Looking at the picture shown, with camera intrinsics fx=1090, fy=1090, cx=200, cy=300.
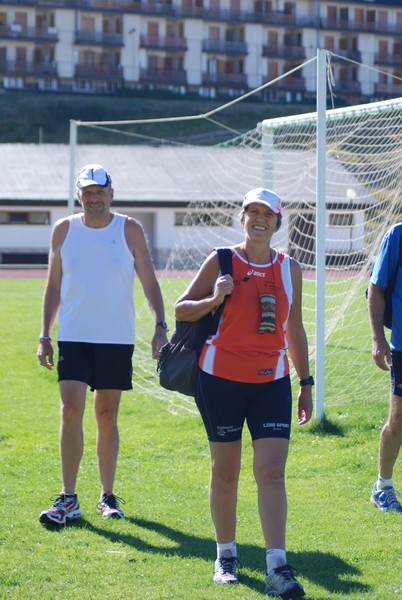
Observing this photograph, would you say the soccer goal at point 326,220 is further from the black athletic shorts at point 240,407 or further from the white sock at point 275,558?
the white sock at point 275,558

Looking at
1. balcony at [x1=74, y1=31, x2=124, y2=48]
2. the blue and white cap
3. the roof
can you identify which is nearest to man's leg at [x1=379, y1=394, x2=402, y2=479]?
the blue and white cap

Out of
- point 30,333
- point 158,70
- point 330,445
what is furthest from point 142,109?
point 330,445

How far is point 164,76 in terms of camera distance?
8988cm

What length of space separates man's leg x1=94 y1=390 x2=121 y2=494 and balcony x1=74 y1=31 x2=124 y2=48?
84522 mm

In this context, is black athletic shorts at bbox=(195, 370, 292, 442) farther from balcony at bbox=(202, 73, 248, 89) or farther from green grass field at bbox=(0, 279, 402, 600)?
balcony at bbox=(202, 73, 248, 89)

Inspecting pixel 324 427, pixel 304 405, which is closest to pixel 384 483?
pixel 304 405

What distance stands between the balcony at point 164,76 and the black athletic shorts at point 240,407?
85.9m

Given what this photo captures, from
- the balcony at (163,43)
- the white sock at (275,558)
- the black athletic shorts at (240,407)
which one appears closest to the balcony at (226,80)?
the balcony at (163,43)

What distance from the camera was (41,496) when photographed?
6.93m

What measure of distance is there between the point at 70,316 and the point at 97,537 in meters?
1.26

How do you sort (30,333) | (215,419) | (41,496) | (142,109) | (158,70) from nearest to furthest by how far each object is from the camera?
(215,419)
(41,496)
(30,333)
(142,109)
(158,70)

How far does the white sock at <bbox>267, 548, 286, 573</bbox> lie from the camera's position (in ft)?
15.9

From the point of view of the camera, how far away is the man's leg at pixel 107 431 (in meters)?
6.38

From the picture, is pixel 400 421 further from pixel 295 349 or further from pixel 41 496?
pixel 41 496
